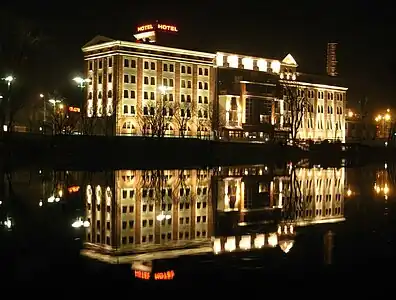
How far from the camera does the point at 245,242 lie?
14.1 metres

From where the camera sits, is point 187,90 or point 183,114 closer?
point 183,114

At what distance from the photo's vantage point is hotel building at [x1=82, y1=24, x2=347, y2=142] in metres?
110

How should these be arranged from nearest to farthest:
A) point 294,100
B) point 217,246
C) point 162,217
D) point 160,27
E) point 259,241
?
point 217,246 → point 259,241 → point 162,217 → point 294,100 → point 160,27

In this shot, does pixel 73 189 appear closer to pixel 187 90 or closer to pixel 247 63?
pixel 187 90

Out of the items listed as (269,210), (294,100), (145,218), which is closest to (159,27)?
(294,100)

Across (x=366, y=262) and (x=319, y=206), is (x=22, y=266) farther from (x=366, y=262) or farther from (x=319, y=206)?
(x=319, y=206)

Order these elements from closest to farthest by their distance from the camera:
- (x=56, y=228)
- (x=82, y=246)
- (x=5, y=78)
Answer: (x=82, y=246), (x=56, y=228), (x=5, y=78)

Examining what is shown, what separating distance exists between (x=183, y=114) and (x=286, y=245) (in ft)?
344

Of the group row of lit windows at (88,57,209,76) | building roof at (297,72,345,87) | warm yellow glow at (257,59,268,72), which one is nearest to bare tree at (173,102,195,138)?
row of lit windows at (88,57,209,76)

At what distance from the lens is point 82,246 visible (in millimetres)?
13430

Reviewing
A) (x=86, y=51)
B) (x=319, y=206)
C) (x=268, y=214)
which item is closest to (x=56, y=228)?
(x=268, y=214)

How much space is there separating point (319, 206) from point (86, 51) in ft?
330

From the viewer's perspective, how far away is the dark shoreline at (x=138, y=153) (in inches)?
2311

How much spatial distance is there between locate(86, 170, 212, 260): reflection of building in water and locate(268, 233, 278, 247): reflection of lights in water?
1529 millimetres
